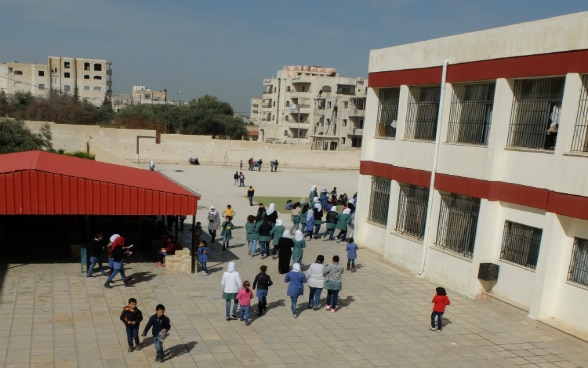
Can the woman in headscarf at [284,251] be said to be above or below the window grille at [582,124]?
below

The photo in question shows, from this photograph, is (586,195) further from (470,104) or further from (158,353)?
(158,353)

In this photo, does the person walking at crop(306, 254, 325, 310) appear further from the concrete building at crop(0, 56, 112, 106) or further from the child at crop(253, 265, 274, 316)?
the concrete building at crop(0, 56, 112, 106)

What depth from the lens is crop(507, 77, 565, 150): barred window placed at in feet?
40.8

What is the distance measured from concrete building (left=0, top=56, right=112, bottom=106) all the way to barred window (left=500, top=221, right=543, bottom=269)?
103257 millimetres

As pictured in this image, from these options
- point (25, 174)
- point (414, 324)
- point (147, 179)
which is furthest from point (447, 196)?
point (25, 174)

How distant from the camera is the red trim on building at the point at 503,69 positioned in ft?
38.0

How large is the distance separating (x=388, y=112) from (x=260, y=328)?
1063cm

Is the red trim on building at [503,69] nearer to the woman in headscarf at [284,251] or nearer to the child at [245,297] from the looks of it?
the woman in headscarf at [284,251]

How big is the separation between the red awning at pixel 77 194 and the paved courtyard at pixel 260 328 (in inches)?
72.2

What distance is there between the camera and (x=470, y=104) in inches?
586

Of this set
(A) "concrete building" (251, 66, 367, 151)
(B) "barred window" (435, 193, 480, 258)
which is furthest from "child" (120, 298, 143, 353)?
(A) "concrete building" (251, 66, 367, 151)

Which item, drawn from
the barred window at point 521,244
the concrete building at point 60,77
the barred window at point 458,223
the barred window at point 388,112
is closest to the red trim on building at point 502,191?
the barred window at point 458,223

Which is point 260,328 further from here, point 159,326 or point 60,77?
point 60,77

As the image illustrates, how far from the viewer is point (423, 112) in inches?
658
